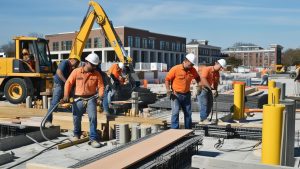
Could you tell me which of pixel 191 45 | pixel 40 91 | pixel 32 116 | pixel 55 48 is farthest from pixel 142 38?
pixel 32 116

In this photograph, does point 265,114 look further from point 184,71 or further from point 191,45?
point 191,45

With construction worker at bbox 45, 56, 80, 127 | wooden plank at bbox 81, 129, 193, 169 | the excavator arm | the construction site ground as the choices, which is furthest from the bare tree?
wooden plank at bbox 81, 129, 193, 169

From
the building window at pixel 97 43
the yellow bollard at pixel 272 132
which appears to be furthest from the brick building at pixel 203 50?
the yellow bollard at pixel 272 132

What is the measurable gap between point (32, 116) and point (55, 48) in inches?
2229

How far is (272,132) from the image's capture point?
506 centimetres

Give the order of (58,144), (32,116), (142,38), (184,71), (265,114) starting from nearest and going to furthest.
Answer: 1. (265,114)
2. (58,144)
3. (184,71)
4. (32,116)
5. (142,38)

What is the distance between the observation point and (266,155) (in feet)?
16.9

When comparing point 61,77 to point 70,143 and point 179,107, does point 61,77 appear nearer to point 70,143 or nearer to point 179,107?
point 70,143

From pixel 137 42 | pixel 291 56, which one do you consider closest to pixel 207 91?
pixel 137 42

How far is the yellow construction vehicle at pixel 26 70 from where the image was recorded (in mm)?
14039

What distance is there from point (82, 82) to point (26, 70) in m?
8.09

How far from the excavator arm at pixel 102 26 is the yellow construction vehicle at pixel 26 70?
5.54 feet

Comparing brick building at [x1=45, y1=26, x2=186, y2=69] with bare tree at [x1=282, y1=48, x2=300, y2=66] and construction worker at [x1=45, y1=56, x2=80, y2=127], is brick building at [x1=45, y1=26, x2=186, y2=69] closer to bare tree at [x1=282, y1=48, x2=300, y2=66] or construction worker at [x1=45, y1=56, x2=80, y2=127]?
bare tree at [x1=282, y1=48, x2=300, y2=66]

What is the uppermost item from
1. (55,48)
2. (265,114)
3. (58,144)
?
(55,48)
